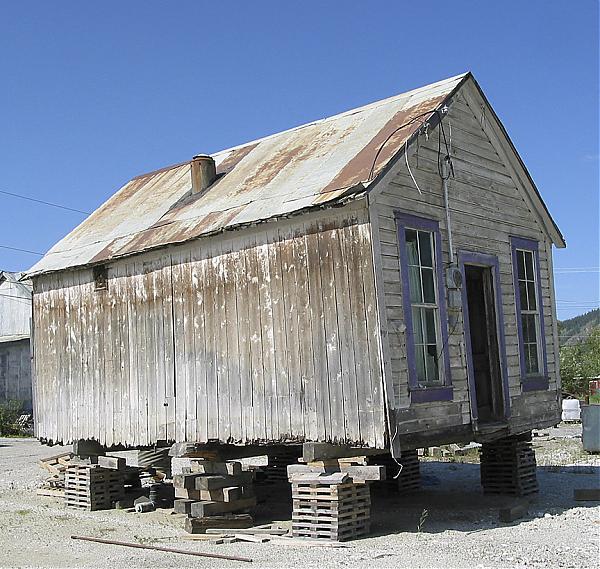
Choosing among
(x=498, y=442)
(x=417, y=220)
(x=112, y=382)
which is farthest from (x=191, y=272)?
(x=498, y=442)

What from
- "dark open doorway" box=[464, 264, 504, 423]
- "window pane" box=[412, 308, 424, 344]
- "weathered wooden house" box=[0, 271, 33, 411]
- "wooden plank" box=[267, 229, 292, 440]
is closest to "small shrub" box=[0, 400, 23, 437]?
"weathered wooden house" box=[0, 271, 33, 411]

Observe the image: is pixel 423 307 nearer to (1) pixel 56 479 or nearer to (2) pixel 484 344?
(2) pixel 484 344

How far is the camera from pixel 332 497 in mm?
10719

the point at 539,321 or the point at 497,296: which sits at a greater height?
the point at 497,296

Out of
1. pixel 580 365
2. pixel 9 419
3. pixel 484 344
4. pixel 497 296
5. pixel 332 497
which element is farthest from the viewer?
pixel 580 365

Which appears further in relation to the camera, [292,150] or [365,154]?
[292,150]

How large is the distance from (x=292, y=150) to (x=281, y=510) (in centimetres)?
603

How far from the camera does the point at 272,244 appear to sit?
12.0 meters

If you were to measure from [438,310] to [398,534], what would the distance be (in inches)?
122

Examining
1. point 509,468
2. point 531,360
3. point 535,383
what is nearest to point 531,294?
point 531,360

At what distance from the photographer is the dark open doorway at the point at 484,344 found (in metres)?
13.3

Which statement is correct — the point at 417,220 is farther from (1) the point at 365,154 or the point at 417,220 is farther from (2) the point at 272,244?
(2) the point at 272,244

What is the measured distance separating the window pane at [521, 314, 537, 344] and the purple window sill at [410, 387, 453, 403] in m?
2.82

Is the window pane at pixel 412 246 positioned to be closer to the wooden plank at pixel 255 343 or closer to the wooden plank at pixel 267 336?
the wooden plank at pixel 267 336
